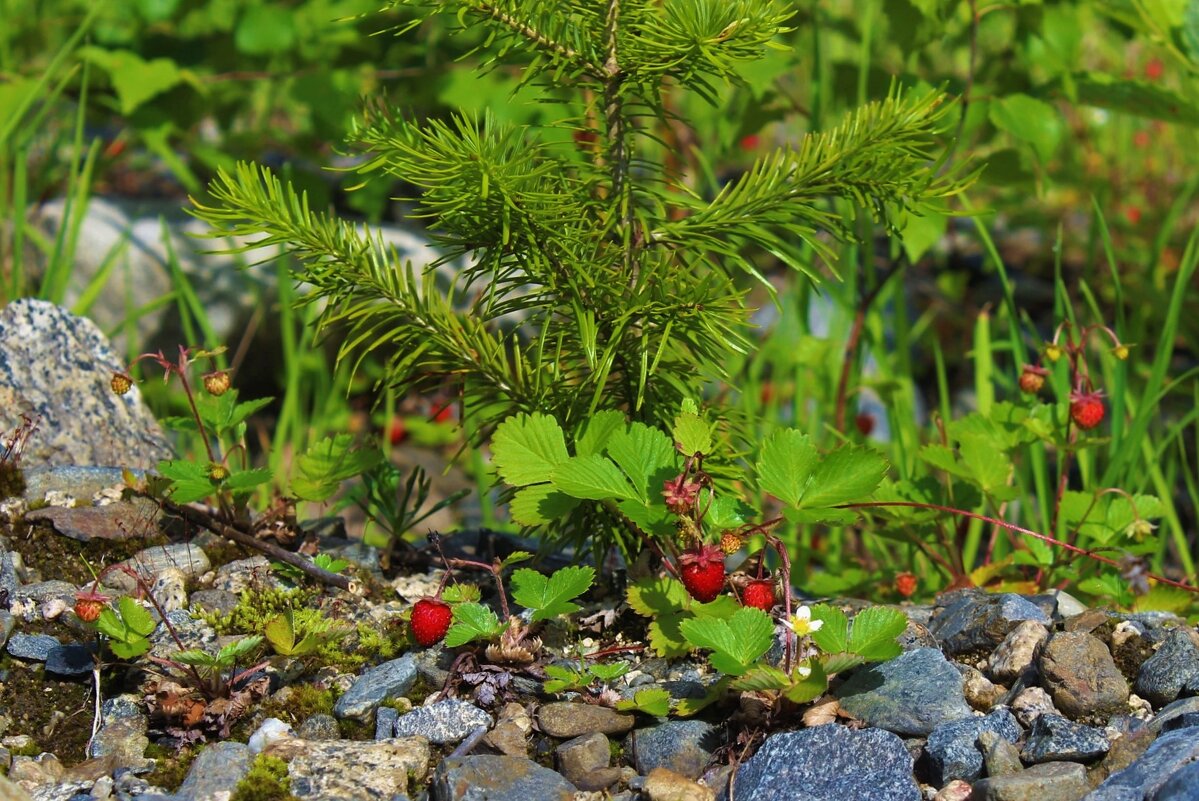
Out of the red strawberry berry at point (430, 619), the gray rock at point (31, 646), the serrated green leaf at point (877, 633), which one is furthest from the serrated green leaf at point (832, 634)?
the gray rock at point (31, 646)

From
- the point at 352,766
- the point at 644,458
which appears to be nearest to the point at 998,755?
the point at 644,458

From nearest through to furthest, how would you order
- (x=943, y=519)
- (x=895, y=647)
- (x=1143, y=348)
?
(x=895, y=647) < (x=943, y=519) < (x=1143, y=348)

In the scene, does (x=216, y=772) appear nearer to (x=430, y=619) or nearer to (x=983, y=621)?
(x=430, y=619)

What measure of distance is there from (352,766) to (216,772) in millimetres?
173

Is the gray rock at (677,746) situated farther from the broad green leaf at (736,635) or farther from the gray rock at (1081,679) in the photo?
the gray rock at (1081,679)

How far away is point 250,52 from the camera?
3891mm

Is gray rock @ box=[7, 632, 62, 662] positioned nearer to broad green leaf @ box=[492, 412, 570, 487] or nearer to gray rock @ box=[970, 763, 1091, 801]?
broad green leaf @ box=[492, 412, 570, 487]

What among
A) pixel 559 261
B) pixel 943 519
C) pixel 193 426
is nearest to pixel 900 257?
pixel 943 519

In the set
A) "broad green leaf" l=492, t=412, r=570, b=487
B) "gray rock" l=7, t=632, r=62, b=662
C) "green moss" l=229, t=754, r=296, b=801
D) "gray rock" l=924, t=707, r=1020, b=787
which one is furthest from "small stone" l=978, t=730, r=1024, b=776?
"gray rock" l=7, t=632, r=62, b=662

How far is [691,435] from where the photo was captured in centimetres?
180

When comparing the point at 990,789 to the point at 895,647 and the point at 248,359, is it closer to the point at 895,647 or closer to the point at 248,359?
the point at 895,647

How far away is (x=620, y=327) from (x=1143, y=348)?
9.69 ft

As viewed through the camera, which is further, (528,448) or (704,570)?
(528,448)

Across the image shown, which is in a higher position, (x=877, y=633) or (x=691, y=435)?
(x=691, y=435)
